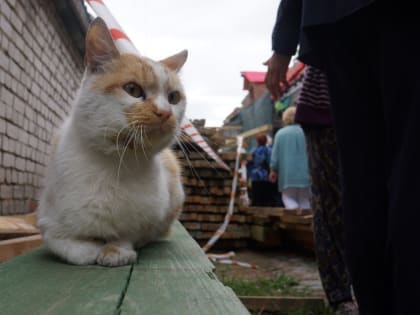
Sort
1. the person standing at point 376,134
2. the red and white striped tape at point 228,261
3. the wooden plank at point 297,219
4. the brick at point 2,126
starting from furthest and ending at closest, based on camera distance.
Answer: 1. the red and white striped tape at point 228,261
2. the wooden plank at point 297,219
3. the brick at point 2,126
4. the person standing at point 376,134

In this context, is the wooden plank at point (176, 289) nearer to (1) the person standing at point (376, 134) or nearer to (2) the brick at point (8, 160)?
(1) the person standing at point (376, 134)

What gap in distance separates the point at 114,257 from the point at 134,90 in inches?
23.8

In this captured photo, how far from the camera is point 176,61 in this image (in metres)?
1.99

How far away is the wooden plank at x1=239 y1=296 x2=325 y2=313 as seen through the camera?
10.4ft

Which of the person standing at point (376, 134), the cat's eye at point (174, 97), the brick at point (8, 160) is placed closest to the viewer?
the person standing at point (376, 134)

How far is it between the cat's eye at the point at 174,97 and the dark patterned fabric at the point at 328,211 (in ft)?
3.42

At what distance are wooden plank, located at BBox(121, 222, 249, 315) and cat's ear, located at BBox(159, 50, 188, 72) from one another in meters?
0.83

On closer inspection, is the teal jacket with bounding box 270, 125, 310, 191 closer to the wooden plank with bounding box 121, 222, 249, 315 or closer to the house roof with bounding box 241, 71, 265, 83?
the wooden plank with bounding box 121, 222, 249, 315

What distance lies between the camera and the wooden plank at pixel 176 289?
1.00m

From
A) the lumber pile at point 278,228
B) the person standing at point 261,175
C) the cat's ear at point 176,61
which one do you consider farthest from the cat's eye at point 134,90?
the person standing at point 261,175

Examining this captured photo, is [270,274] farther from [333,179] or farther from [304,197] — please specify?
[333,179]

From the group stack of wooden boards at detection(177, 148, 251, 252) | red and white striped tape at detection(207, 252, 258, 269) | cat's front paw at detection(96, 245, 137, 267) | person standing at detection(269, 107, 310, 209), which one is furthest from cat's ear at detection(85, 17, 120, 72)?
stack of wooden boards at detection(177, 148, 251, 252)

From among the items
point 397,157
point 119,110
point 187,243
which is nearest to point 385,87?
point 397,157

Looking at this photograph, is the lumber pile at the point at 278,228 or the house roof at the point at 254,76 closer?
the lumber pile at the point at 278,228
